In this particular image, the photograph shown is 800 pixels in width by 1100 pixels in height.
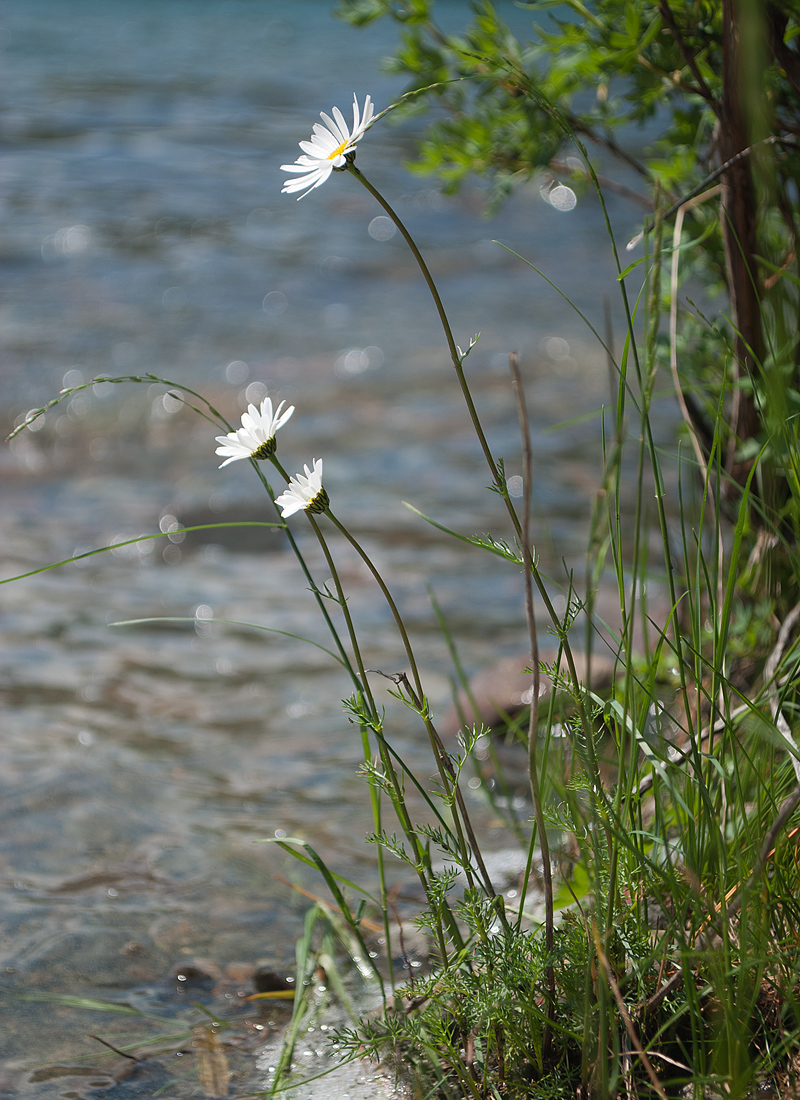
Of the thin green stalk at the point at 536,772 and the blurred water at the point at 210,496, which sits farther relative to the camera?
the blurred water at the point at 210,496

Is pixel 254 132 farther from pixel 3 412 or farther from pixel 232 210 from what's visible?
pixel 3 412

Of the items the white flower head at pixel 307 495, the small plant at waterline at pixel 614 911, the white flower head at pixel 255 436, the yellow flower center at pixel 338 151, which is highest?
the yellow flower center at pixel 338 151

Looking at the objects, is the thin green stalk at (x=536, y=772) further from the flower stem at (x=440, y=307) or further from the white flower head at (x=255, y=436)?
the white flower head at (x=255, y=436)

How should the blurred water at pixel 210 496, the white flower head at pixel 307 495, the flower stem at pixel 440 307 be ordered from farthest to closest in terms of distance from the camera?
the blurred water at pixel 210 496, the white flower head at pixel 307 495, the flower stem at pixel 440 307

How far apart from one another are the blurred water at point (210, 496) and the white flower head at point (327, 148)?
2.78 feet

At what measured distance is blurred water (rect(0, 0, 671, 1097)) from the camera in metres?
1.95

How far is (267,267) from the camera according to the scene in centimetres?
805

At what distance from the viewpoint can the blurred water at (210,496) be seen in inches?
76.7

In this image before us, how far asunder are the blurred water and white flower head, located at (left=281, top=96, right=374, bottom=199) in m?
0.85

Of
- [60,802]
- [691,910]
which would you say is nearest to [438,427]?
[60,802]

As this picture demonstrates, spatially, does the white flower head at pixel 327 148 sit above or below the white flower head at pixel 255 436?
above

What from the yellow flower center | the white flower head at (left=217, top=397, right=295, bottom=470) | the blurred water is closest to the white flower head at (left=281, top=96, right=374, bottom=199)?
the yellow flower center

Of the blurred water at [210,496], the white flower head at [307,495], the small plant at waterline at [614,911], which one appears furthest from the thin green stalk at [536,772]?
the blurred water at [210,496]

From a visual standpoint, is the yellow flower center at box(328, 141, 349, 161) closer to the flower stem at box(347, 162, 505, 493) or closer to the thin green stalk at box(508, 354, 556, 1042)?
the flower stem at box(347, 162, 505, 493)
